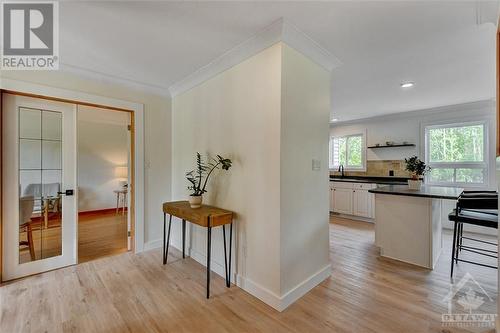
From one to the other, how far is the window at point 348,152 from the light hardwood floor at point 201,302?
3297mm

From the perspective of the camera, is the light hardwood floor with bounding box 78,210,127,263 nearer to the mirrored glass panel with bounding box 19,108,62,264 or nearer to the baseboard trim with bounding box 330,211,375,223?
the mirrored glass panel with bounding box 19,108,62,264

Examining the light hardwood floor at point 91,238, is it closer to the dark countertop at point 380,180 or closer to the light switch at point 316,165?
the light switch at point 316,165

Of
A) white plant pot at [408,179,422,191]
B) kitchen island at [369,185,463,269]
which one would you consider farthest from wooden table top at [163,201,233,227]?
white plant pot at [408,179,422,191]

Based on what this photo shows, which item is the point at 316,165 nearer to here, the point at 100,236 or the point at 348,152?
the point at 100,236

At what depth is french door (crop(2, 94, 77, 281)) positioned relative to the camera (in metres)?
2.44

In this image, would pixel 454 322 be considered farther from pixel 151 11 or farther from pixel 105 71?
pixel 105 71

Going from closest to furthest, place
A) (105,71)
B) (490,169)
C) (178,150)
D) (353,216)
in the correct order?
(105,71)
(178,150)
(490,169)
(353,216)


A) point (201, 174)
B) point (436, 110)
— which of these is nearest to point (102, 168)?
point (201, 174)

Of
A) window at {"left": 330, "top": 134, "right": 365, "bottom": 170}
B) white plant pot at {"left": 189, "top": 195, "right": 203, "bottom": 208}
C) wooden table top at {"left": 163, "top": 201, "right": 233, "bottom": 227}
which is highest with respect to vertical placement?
window at {"left": 330, "top": 134, "right": 365, "bottom": 170}

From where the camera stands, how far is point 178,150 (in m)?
3.44

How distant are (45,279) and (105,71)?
2.49 meters

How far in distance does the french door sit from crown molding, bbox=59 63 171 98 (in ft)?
1.37

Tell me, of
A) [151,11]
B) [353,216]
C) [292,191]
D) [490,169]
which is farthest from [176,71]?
[490,169]

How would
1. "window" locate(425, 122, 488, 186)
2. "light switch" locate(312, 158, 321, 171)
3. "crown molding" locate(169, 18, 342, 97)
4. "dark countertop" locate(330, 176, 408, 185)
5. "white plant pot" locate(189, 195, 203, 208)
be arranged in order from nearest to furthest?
"crown molding" locate(169, 18, 342, 97) → "light switch" locate(312, 158, 321, 171) → "white plant pot" locate(189, 195, 203, 208) → "window" locate(425, 122, 488, 186) → "dark countertop" locate(330, 176, 408, 185)
